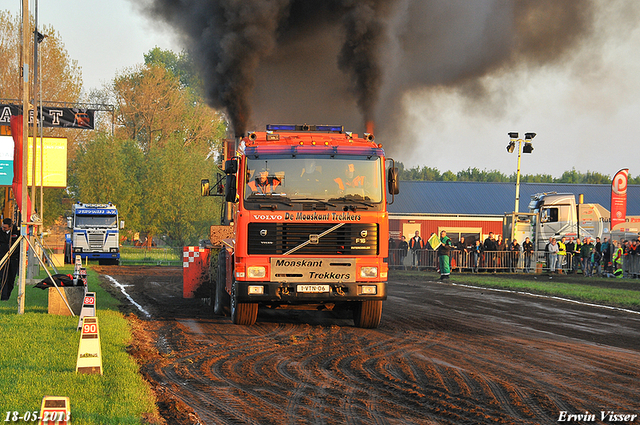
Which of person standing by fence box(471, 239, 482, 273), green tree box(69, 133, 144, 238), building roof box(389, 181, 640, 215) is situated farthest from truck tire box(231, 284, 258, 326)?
building roof box(389, 181, 640, 215)

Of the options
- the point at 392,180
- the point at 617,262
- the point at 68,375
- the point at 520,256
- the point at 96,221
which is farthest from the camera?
the point at 96,221

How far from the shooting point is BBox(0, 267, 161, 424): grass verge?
620 centimetres

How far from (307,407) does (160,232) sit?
149 ft

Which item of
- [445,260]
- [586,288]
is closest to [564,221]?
[445,260]

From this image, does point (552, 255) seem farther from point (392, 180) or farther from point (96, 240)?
point (96, 240)

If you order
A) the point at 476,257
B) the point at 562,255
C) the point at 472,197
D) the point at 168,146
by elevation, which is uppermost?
the point at 168,146

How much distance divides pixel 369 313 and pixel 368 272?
1.13m

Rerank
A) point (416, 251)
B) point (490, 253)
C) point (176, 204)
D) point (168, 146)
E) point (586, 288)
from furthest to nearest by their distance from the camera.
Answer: point (168, 146) → point (176, 204) → point (416, 251) → point (490, 253) → point (586, 288)

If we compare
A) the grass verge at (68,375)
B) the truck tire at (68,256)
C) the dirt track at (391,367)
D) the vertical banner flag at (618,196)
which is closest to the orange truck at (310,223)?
the dirt track at (391,367)

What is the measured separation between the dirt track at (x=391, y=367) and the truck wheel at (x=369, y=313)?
0.20 meters

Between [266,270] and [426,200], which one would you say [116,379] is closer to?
[266,270]

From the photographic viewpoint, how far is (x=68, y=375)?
7562 millimetres

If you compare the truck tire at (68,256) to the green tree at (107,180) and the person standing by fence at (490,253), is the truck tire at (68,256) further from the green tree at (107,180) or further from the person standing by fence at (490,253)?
the person standing by fence at (490,253)

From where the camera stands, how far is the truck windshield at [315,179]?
11.8 m
